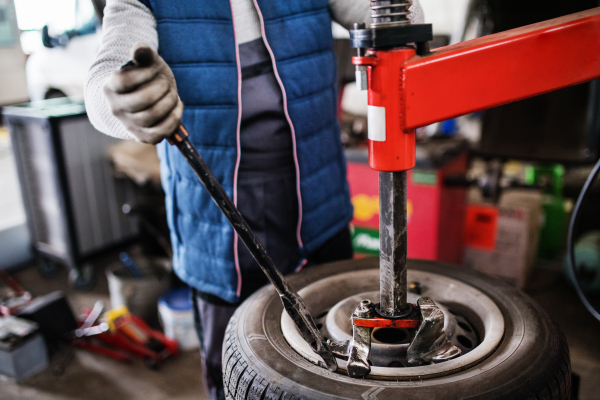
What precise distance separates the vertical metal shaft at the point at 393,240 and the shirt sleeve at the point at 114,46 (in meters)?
0.42

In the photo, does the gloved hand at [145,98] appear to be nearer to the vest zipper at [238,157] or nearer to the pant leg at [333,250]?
the vest zipper at [238,157]

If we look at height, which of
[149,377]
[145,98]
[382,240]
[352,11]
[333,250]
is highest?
A: [352,11]

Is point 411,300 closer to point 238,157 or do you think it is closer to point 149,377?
point 238,157

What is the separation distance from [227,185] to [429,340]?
0.53 meters

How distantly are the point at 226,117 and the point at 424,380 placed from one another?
24.3 inches

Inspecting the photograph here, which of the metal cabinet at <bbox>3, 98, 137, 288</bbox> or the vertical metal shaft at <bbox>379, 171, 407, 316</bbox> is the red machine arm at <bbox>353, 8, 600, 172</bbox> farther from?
the metal cabinet at <bbox>3, 98, 137, 288</bbox>

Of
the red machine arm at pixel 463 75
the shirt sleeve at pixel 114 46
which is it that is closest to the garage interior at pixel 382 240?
the red machine arm at pixel 463 75

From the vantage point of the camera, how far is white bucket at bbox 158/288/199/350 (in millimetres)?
2090

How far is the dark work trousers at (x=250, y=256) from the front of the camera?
3.48 ft

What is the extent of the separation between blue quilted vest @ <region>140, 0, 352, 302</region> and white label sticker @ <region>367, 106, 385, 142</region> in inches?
17.0

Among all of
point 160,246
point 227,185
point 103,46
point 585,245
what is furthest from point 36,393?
point 585,245

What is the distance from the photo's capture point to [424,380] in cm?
62

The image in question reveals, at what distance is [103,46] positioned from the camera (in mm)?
858

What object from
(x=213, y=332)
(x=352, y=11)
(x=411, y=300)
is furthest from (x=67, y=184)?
(x=411, y=300)
